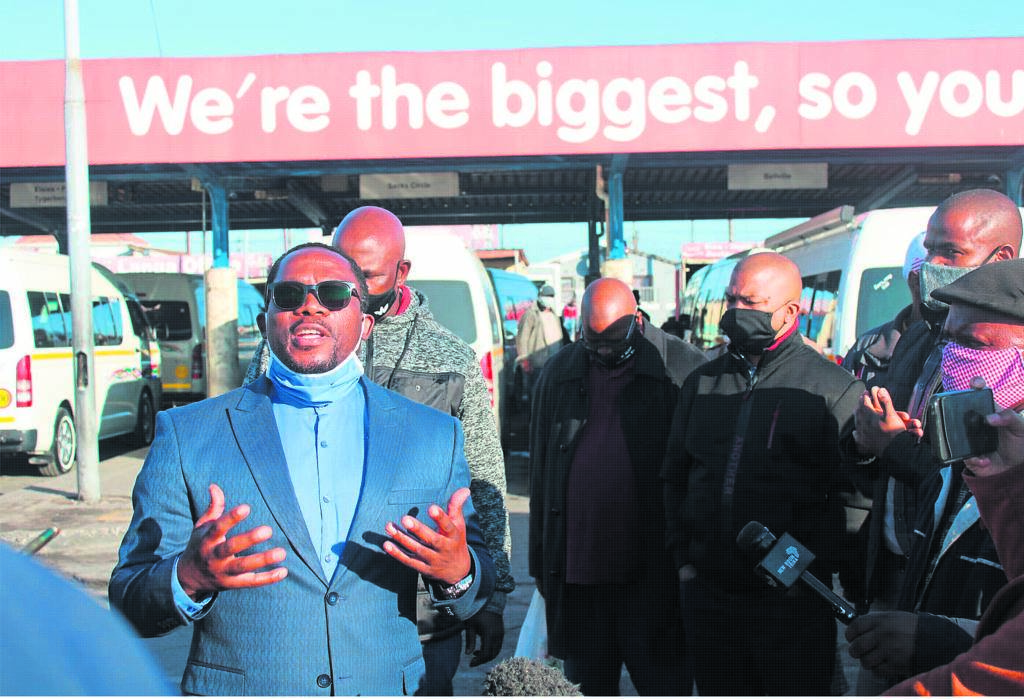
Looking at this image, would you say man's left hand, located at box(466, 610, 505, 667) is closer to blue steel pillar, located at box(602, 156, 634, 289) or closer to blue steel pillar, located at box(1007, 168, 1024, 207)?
blue steel pillar, located at box(602, 156, 634, 289)

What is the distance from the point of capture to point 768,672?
3.42m

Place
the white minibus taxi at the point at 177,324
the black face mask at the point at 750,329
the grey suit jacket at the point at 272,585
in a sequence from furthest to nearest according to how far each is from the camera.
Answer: the white minibus taxi at the point at 177,324 → the black face mask at the point at 750,329 → the grey suit jacket at the point at 272,585

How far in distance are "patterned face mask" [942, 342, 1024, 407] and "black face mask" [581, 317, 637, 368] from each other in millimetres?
1850

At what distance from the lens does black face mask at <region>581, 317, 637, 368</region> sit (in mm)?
4195

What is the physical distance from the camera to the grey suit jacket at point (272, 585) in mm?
2229

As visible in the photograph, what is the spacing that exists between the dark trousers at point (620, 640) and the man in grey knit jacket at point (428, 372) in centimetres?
98

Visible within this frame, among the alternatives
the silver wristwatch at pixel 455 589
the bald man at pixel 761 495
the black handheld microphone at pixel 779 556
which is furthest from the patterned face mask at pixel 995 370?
the silver wristwatch at pixel 455 589

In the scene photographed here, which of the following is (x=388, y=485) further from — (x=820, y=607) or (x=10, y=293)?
(x=10, y=293)

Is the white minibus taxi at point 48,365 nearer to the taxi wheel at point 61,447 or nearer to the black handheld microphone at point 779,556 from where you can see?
the taxi wheel at point 61,447

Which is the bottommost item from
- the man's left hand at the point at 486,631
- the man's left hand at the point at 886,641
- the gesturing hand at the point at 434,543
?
the man's left hand at the point at 486,631

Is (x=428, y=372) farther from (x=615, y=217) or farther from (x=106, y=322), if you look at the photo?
(x=106, y=322)

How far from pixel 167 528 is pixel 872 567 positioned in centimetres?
243

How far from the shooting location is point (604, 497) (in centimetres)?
405

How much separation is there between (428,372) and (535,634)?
1320 mm
